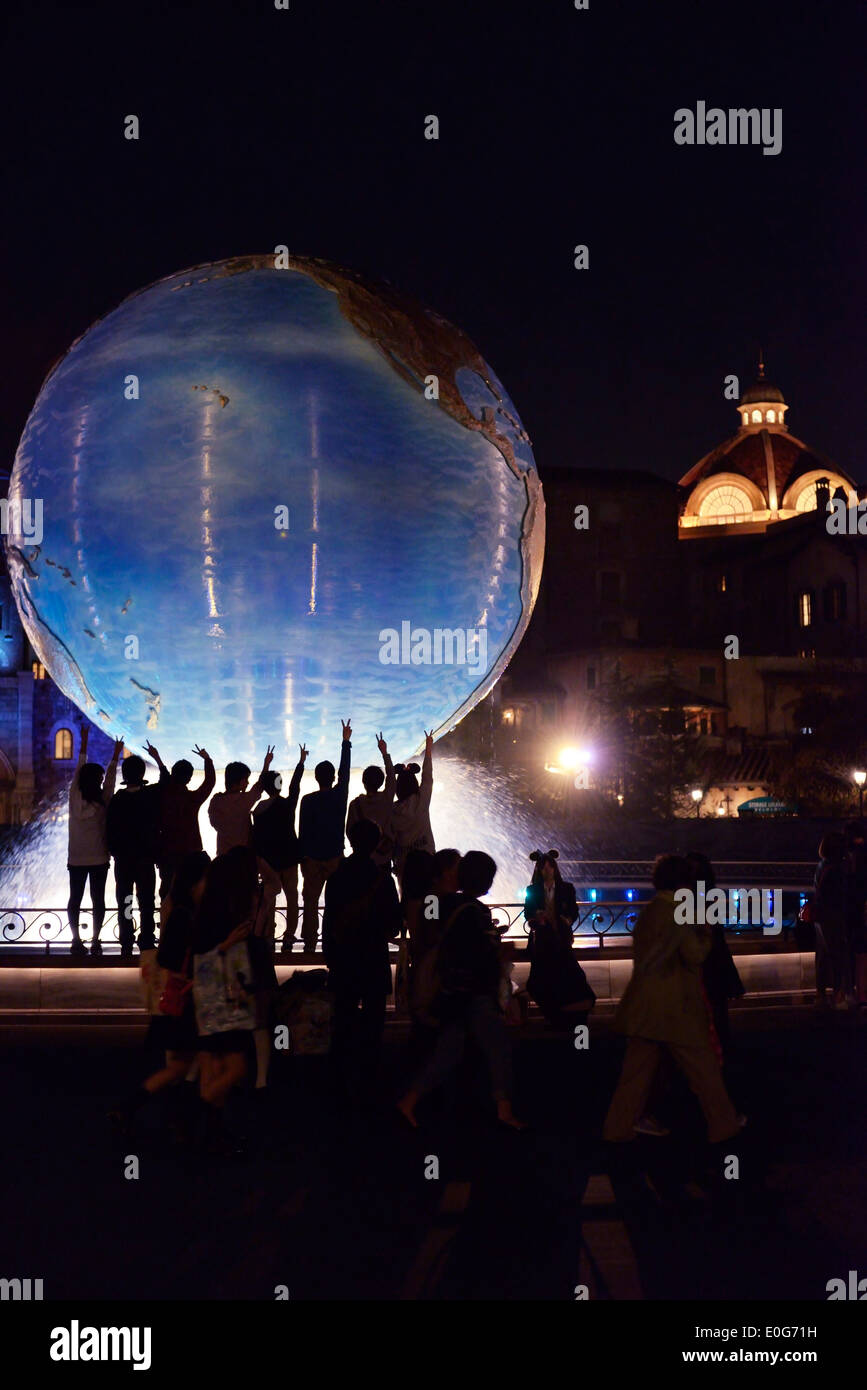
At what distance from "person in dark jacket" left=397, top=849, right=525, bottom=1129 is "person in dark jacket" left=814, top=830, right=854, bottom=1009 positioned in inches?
213

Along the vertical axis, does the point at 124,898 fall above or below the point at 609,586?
below

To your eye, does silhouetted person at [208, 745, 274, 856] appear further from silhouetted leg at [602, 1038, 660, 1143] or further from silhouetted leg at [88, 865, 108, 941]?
silhouetted leg at [602, 1038, 660, 1143]

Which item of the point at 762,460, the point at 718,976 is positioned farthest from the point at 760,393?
the point at 718,976

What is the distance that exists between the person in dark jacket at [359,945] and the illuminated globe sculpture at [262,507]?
4381 mm

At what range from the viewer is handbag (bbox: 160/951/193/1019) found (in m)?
7.38

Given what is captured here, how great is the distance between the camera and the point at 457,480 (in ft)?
43.7

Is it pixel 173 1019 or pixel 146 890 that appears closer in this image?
pixel 173 1019

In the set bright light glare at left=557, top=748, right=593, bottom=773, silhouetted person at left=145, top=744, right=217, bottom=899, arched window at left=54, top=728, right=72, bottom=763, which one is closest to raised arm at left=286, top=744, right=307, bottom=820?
silhouetted person at left=145, top=744, right=217, bottom=899

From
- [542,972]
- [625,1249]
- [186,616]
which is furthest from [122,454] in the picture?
[625,1249]

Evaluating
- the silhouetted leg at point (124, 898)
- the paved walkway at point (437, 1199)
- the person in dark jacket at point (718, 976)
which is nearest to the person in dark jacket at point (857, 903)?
the paved walkway at point (437, 1199)

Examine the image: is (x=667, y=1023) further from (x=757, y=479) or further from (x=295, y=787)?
(x=757, y=479)

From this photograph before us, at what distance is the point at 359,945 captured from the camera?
28.2 feet

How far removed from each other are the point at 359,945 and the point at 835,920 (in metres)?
5.53
